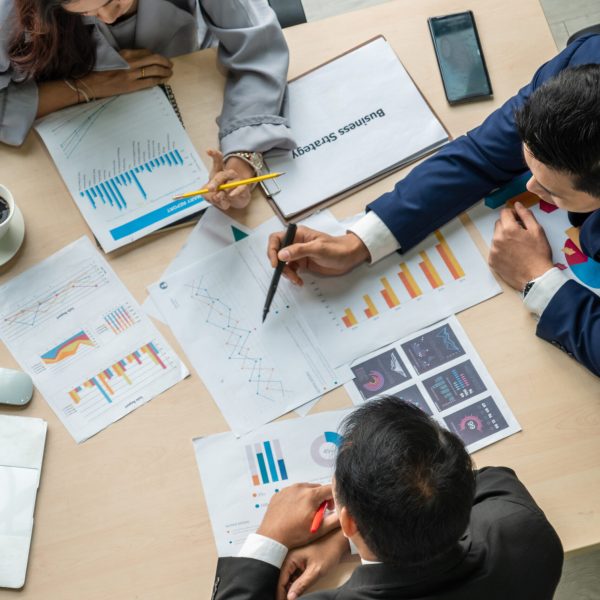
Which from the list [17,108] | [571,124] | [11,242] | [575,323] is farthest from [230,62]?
[575,323]

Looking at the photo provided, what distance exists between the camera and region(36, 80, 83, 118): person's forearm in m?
1.32

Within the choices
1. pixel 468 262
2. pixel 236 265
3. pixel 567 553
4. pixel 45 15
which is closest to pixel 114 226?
pixel 236 265

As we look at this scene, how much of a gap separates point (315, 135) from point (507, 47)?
37 cm

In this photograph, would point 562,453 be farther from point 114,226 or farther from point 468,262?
point 114,226

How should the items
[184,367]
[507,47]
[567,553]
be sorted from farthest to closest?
[507,47], [184,367], [567,553]

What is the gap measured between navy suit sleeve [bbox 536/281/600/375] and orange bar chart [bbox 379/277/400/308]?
0.23 m

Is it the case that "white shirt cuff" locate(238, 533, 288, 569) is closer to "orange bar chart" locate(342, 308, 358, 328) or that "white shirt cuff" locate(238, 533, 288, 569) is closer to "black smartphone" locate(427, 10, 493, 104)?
"orange bar chart" locate(342, 308, 358, 328)

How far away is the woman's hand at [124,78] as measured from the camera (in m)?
1.34

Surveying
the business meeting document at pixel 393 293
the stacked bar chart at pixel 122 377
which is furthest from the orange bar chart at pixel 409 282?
the stacked bar chart at pixel 122 377

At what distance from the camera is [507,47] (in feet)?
4.45

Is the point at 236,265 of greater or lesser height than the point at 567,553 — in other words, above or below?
above

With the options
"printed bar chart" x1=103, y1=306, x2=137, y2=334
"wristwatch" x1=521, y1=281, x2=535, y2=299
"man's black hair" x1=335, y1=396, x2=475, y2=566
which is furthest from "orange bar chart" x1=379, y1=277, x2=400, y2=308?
"printed bar chart" x1=103, y1=306, x2=137, y2=334

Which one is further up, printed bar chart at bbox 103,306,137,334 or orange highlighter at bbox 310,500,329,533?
printed bar chart at bbox 103,306,137,334

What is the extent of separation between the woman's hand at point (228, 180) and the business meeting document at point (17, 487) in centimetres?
46
